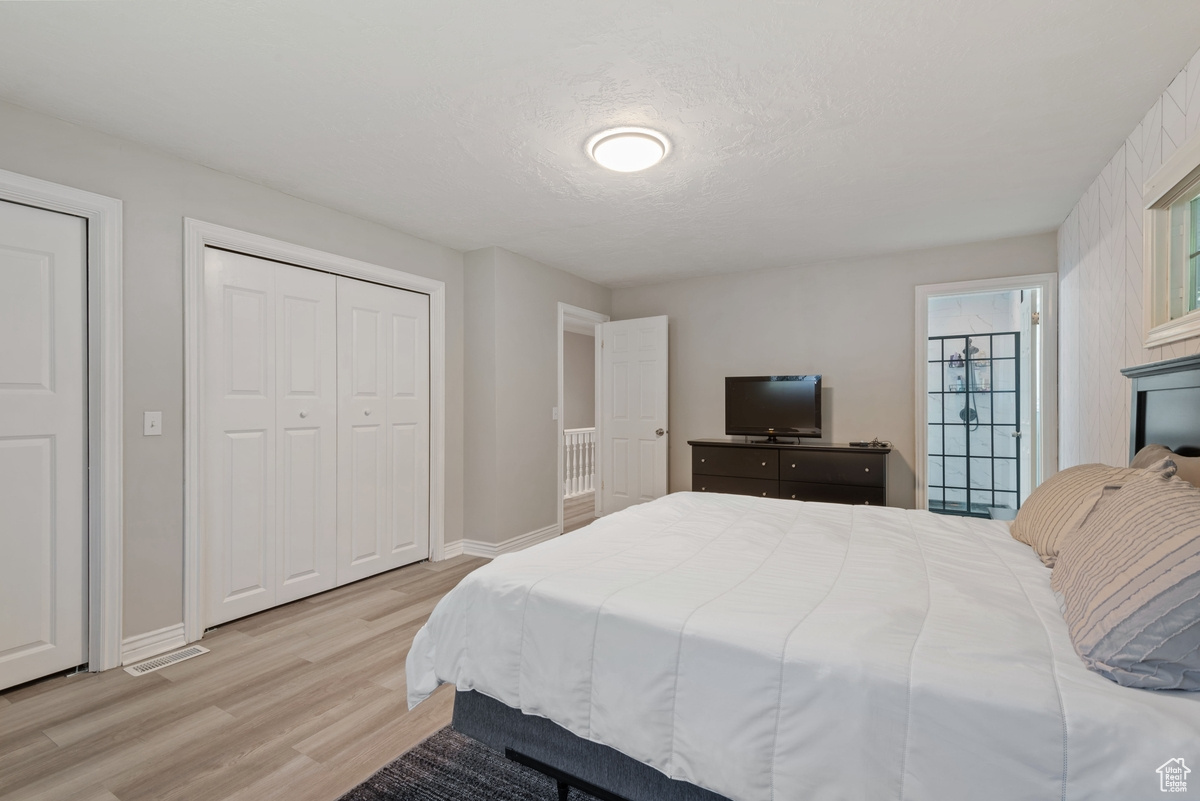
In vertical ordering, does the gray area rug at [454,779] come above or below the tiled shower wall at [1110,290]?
below

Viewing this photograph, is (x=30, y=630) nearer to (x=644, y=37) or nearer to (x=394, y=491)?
(x=394, y=491)

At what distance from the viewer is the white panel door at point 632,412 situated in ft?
16.9

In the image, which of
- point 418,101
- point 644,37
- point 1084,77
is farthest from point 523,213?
point 1084,77

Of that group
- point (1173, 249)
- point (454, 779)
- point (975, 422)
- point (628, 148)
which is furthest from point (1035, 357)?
point (454, 779)

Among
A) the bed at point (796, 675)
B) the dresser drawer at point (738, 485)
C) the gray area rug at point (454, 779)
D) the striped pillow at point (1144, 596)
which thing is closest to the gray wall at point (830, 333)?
the dresser drawer at point (738, 485)

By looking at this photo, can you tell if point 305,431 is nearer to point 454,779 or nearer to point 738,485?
point 454,779

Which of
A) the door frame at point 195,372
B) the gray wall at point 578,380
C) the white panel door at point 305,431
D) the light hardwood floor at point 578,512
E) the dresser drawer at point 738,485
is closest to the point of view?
the door frame at point 195,372

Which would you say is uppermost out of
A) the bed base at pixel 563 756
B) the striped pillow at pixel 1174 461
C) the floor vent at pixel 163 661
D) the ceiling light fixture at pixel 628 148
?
the ceiling light fixture at pixel 628 148

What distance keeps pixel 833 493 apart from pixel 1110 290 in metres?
2.06

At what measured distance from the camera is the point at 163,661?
247 cm

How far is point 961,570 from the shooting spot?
1.67 m

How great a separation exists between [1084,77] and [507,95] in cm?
213

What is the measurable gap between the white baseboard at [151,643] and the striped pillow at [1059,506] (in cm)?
358

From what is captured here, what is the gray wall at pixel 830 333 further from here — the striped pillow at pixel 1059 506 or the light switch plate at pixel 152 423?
the light switch plate at pixel 152 423
